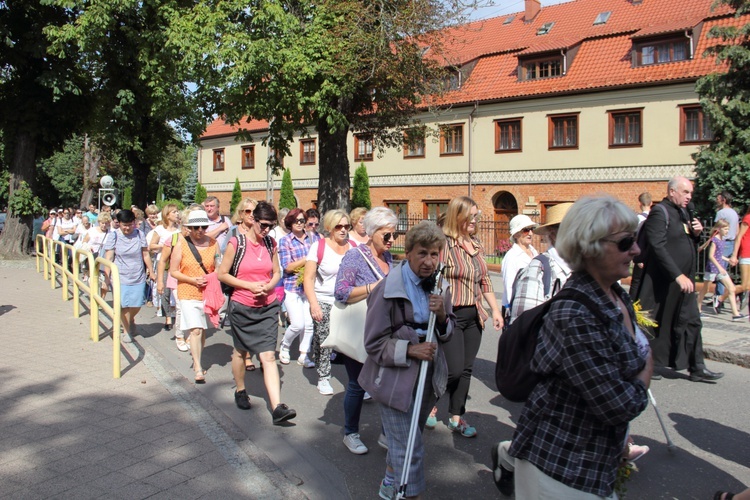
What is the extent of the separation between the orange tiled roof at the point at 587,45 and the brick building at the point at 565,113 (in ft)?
0.19

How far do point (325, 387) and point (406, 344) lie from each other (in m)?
3.07

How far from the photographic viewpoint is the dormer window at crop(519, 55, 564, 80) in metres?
30.5

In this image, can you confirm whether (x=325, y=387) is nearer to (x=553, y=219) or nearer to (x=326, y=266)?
(x=326, y=266)

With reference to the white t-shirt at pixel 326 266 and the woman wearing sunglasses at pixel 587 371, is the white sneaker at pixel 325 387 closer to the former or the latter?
the white t-shirt at pixel 326 266

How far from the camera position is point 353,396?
15.8 ft

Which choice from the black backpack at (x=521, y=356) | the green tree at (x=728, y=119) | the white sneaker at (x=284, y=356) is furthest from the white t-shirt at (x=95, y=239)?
the green tree at (x=728, y=119)

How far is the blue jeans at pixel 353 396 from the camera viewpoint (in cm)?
479

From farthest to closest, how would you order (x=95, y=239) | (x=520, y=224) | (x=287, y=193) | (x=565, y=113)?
(x=287, y=193) < (x=565, y=113) < (x=95, y=239) < (x=520, y=224)

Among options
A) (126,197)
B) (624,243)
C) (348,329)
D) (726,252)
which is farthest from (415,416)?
(126,197)

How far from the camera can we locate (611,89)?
28047 millimetres

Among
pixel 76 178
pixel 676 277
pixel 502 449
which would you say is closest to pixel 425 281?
pixel 502 449

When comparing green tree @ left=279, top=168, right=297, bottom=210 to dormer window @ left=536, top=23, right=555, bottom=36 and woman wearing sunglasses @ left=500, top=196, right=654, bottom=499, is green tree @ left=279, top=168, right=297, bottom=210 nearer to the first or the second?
dormer window @ left=536, top=23, right=555, bottom=36

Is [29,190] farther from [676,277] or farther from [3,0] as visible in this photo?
[676,277]

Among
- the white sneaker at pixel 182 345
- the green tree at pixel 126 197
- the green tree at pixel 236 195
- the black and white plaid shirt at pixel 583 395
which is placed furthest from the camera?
the green tree at pixel 126 197
